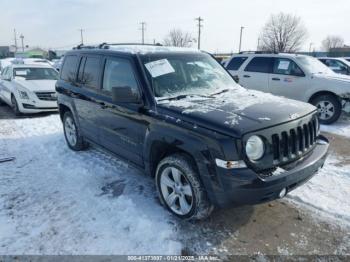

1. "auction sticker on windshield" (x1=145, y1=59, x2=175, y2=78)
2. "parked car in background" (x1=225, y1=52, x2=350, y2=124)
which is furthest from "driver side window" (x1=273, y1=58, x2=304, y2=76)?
"auction sticker on windshield" (x1=145, y1=59, x2=175, y2=78)

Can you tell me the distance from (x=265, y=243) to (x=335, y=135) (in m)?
4.93

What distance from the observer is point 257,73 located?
30.1 feet

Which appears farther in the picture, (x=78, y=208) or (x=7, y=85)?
(x=7, y=85)

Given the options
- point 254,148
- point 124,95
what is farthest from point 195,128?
point 124,95

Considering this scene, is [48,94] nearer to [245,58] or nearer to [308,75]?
[245,58]

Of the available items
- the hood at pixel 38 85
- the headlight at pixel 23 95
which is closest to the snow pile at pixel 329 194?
the hood at pixel 38 85

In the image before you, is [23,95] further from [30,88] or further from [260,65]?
[260,65]

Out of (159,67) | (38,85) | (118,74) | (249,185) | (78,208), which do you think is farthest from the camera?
(38,85)

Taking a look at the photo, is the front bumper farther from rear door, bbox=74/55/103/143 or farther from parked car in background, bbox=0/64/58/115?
parked car in background, bbox=0/64/58/115

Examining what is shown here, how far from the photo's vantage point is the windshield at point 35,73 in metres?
9.78

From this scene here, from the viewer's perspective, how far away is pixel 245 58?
973cm

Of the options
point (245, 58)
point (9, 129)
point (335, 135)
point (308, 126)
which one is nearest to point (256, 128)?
point (308, 126)

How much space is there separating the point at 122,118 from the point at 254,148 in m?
1.89

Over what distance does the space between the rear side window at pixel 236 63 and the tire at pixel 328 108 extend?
9.16ft
